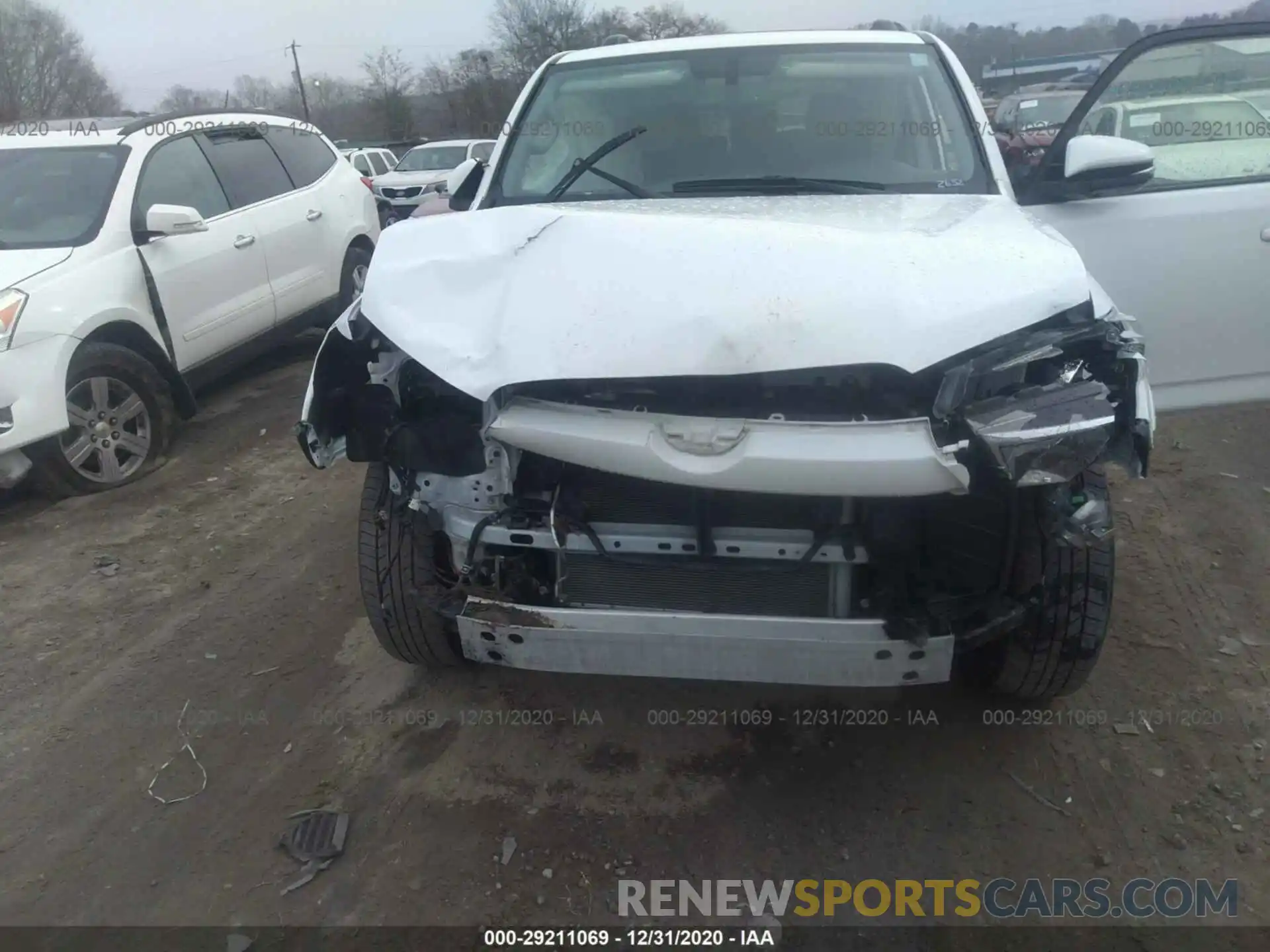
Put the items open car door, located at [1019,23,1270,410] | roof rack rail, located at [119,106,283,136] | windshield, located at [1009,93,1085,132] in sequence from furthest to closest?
windshield, located at [1009,93,1085,132]
roof rack rail, located at [119,106,283,136]
open car door, located at [1019,23,1270,410]

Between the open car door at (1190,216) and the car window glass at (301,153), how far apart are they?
17.2 feet

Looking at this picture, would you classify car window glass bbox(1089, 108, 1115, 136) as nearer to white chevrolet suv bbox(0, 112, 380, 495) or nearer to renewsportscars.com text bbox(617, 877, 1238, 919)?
renewsportscars.com text bbox(617, 877, 1238, 919)

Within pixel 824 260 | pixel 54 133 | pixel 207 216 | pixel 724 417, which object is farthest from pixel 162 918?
pixel 54 133

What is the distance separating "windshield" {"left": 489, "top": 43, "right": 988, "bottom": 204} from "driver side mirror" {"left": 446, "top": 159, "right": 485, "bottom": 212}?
41cm

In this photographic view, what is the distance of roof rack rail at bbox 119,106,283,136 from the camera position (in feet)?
17.4

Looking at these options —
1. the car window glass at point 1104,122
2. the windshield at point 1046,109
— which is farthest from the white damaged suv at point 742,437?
the windshield at point 1046,109

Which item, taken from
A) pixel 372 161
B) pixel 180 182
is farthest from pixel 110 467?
pixel 372 161

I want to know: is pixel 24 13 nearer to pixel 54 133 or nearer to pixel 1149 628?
pixel 54 133

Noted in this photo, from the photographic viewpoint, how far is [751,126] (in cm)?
335

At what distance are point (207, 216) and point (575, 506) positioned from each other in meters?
4.42

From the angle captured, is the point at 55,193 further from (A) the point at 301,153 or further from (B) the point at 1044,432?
(B) the point at 1044,432

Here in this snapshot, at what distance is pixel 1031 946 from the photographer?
2.07 m

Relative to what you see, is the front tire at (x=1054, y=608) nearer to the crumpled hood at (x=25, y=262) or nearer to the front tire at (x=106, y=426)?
the front tire at (x=106, y=426)

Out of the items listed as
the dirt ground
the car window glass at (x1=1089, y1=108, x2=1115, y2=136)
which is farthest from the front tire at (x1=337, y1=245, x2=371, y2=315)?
the car window glass at (x1=1089, y1=108, x2=1115, y2=136)
